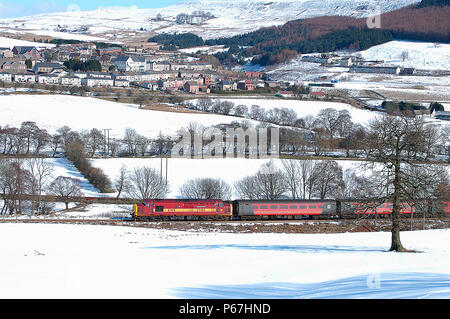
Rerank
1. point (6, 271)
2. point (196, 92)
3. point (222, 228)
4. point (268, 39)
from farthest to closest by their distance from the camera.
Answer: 1. point (268, 39)
2. point (196, 92)
3. point (222, 228)
4. point (6, 271)

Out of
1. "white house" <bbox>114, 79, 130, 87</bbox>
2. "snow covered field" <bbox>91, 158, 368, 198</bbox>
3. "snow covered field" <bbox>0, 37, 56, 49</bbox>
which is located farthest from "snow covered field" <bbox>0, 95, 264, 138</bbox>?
"snow covered field" <bbox>0, 37, 56, 49</bbox>

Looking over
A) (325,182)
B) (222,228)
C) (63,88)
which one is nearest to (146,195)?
(222,228)

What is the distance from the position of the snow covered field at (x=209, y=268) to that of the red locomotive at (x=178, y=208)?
760 cm

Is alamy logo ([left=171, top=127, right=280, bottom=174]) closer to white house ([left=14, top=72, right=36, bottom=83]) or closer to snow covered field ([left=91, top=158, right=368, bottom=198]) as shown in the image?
snow covered field ([left=91, top=158, right=368, bottom=198])

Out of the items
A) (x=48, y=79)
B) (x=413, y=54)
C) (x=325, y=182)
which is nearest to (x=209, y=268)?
(x=325, y=182)

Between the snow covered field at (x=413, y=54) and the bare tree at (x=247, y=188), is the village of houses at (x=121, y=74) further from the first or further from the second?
the bare tree at (x=247, y=188)

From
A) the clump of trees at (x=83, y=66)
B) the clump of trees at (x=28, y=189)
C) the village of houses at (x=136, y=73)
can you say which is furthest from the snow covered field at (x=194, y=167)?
the clump of trees at (x=83, y=66)

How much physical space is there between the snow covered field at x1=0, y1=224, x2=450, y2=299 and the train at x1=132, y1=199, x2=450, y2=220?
7.74m

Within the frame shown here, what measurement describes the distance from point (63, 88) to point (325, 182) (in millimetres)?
61218

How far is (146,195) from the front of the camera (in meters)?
36.8

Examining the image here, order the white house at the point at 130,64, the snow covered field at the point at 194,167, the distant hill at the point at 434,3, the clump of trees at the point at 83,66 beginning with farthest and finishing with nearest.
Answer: the distant hill at the point at 434,3 → the white house at the point at 130,64 → the clump of trees at the point at 83,66 → the snow covered field at the point at 194,167

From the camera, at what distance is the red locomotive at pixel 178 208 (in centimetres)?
3027

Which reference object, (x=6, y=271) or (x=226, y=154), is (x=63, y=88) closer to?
(x=226, y=154)

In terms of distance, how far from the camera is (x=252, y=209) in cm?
3128
